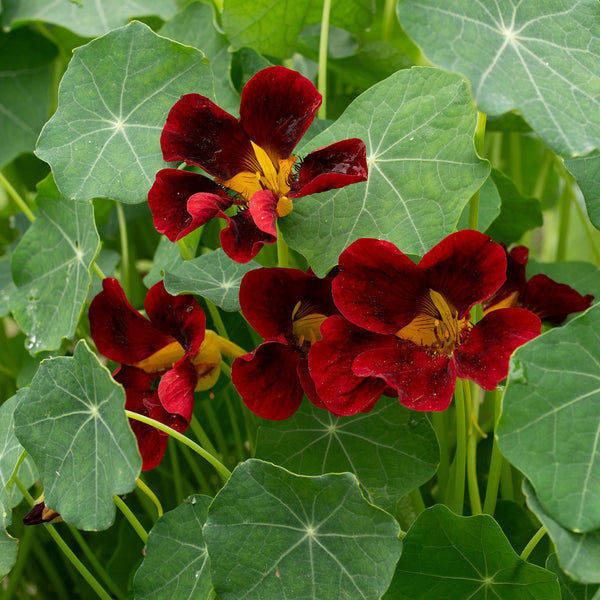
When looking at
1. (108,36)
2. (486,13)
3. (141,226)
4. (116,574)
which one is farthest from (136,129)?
(116,574)

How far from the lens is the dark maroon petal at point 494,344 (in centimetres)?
54

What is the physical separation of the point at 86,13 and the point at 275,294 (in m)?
0.68

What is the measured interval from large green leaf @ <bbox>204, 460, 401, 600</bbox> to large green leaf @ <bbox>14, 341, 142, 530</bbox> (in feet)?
0.31

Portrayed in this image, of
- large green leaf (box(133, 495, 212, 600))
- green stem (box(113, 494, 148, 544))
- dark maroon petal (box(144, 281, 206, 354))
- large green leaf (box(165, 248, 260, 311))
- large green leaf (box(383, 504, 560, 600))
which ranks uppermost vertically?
dark maroon petal (box(144, 281, 206, 354))

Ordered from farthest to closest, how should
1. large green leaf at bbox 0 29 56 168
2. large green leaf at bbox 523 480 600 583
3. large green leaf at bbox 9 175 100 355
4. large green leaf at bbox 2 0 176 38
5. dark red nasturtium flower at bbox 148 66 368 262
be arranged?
large green leaf at bbox 0 29 56 168, large green leaf at bbox 2 0 176 38, large green leaf at bbox 9 175 100 355, dark red nasturtium flower at bbox 148 66 368 262, large green leaf at bbox 523 480 600 583

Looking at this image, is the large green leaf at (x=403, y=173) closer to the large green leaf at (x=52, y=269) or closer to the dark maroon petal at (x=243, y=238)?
the dark maroon petal at (x=243, y=238)

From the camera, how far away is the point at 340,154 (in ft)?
1.99

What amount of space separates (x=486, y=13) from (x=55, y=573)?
97cm

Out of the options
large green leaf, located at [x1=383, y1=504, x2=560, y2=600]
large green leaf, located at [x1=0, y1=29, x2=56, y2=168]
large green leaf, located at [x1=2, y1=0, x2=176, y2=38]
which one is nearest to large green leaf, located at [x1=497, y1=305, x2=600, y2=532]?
large green leaf, located at [x1=383, y1=504, x2=560, y2=600]

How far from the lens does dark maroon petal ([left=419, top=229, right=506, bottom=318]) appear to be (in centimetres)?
55

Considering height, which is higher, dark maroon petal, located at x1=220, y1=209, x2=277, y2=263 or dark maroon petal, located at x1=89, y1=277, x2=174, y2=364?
dark maroon petal, located at x1=220, y1=209, x2=277, y2=263

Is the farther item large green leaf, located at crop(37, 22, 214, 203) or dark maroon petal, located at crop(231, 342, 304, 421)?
large green leaf, located at crop(37, 22, 214, 203)

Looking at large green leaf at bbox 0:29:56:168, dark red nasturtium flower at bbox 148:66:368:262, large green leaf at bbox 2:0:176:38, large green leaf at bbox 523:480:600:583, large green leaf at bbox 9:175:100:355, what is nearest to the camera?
large green leaf at bbox 523:480:600:583

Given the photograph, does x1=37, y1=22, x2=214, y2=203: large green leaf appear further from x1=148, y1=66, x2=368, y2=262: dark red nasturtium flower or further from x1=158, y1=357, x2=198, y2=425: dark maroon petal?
x1=158, y1=357, x2=198, y2=425: dark maroon petal
